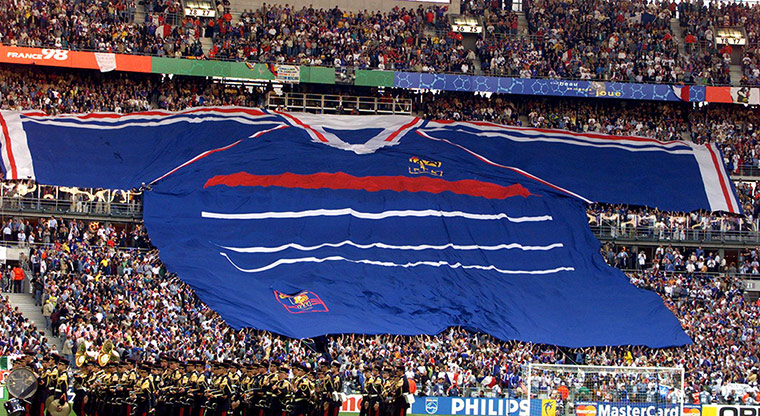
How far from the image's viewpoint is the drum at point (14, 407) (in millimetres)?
19406

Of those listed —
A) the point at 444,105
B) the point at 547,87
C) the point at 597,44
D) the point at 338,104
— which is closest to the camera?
the point at 547,87

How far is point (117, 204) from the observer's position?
3906 cm

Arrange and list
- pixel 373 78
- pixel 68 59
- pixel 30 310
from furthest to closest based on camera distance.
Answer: pixel 373 78 < pixel 68 59 < pixel 30 310

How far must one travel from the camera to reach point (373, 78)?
45.1m

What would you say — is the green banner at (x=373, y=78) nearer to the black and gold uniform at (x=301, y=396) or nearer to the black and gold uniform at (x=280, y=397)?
the black and gold uniform at (x=301, y=396)

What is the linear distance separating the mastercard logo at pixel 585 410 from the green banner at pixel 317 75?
69.0 feet

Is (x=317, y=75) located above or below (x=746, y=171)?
above

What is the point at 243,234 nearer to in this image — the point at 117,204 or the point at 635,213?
the point at 117,204

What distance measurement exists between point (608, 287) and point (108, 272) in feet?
53.1

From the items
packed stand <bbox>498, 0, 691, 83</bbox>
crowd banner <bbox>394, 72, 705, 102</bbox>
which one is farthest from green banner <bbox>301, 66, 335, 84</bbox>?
packed stand <bbox>498, 0, 691, 83</bbox>

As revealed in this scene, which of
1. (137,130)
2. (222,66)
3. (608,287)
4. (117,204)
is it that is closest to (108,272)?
(117,204)

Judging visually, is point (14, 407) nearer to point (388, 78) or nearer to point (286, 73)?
point (286, 73)

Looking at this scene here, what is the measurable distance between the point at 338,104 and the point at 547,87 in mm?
8564

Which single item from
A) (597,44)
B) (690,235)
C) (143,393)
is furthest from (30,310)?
(597,44)
